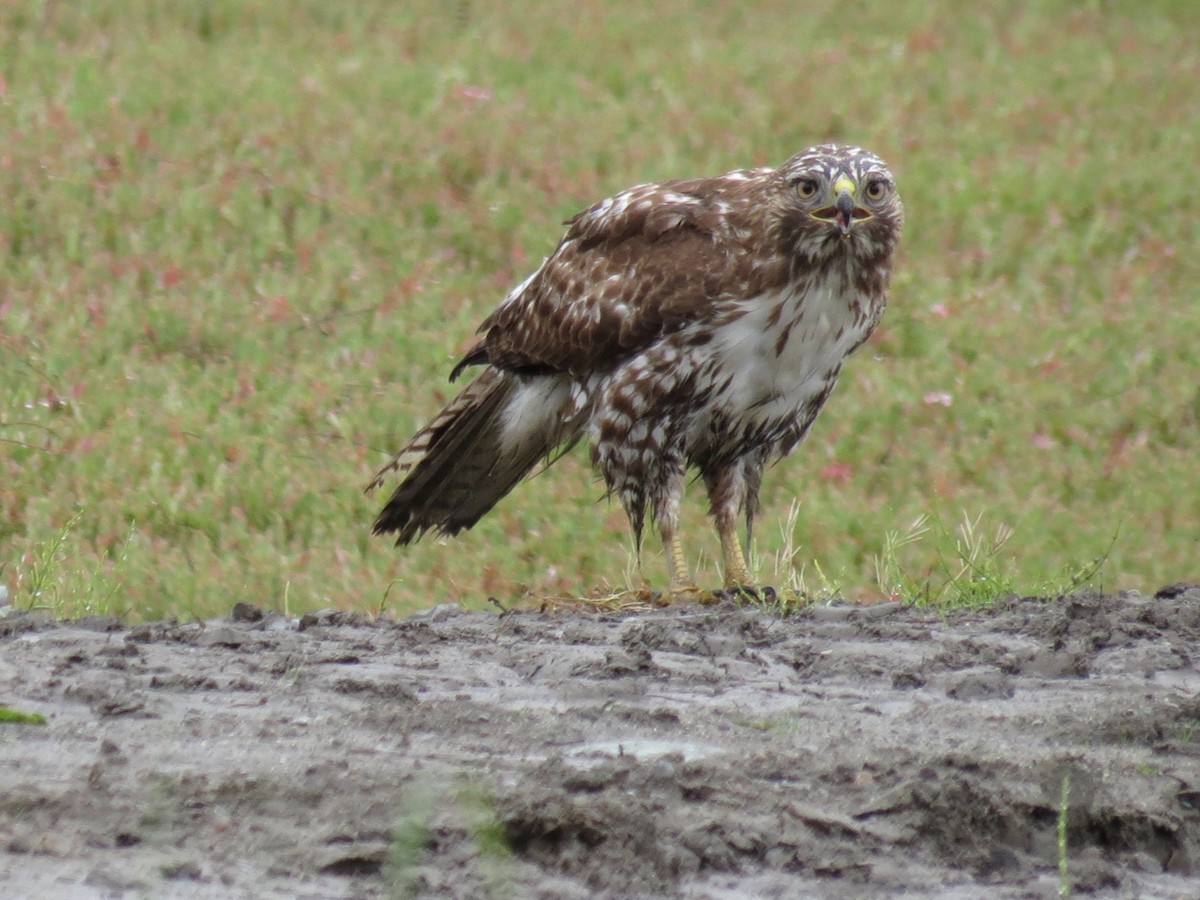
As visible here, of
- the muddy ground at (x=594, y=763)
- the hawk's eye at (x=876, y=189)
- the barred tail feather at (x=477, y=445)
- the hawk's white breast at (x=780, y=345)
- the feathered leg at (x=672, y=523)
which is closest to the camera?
the muddy ground at (x=594, y=763)

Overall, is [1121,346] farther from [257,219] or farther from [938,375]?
[257,219]

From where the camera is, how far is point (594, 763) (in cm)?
438

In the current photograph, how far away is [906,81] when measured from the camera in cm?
1755

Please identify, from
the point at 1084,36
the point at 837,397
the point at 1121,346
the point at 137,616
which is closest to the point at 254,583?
the point at 137,616

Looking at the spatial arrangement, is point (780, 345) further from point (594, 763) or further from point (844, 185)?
point (594, 763)

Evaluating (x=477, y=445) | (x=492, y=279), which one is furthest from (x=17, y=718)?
(x=492, y=279)

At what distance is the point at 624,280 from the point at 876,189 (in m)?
1.00

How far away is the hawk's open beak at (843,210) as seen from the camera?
681 centimetres

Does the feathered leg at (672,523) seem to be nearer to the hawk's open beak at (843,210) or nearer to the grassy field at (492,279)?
the grassy field at (492,279)

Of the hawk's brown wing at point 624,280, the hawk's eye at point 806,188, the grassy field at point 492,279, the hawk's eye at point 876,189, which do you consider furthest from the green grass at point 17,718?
the hawk's eye at point 876,189

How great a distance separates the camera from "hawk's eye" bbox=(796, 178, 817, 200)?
6977mm

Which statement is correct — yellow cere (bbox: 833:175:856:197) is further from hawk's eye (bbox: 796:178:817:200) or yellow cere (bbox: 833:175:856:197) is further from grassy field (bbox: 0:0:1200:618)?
grassy field (bbox: 0:0:1200:618)

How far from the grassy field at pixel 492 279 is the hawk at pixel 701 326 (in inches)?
18.3

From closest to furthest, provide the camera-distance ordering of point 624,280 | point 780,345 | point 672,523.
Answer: point 780,345 → point 624,280 → point 672,523
